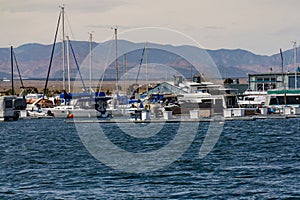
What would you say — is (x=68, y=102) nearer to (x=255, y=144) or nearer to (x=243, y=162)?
(x=255, y=144)

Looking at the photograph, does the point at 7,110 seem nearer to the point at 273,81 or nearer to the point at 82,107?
the point at 82,107

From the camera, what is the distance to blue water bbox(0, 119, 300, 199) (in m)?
23.7

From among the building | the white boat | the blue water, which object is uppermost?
the building

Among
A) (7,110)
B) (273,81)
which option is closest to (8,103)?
(7,110)

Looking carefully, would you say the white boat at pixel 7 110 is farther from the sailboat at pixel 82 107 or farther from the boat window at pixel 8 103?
Answer: the sailboat at pixel 82 107

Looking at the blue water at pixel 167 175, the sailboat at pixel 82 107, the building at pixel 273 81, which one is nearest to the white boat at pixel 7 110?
the sailboat at pixel 82 107

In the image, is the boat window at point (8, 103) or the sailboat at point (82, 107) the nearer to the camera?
the sailboat at point (82, 107)

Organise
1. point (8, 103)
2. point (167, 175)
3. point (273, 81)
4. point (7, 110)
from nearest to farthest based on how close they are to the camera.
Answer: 1. point (167, 175)
2. point (7, 110)
3. point (8, 103)
4. point (273, 81)

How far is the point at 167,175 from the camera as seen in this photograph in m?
27.7

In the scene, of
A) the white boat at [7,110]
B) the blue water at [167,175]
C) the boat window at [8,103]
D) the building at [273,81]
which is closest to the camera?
the blue water at [167,175]

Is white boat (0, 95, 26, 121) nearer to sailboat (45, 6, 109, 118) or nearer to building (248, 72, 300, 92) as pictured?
sailboat (45, 6, 109, 118)

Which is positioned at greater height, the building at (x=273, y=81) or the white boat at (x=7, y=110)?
the building at (x=273, y=81)

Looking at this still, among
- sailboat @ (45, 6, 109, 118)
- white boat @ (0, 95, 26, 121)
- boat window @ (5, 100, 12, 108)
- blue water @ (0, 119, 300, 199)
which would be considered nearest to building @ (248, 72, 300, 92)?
sailboat @ (45, 6, 109, 118)

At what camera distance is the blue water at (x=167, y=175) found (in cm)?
2366
